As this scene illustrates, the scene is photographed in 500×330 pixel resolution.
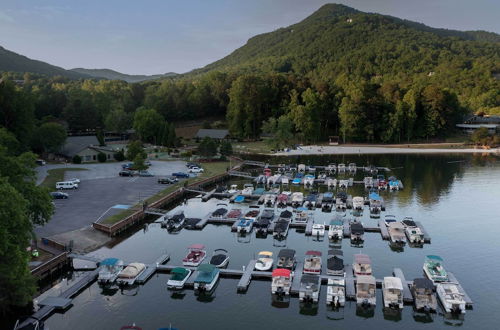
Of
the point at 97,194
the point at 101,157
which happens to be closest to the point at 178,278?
the point at 97,194

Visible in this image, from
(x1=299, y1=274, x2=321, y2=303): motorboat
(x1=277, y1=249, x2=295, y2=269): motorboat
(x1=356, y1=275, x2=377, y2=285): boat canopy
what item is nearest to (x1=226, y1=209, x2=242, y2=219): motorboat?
(x1=277, y1=249, x2=295, y2=269): motorboat

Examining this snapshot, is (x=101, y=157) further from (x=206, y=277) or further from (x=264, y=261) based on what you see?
(x=206, y=277)

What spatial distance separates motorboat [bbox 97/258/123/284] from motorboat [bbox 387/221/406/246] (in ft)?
75.2

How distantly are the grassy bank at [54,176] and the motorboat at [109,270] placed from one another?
27.3m

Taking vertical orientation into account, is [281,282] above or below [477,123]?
below

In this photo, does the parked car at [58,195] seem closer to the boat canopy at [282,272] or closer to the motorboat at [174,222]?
the motorboat at [174,222]

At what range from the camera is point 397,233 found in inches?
1469

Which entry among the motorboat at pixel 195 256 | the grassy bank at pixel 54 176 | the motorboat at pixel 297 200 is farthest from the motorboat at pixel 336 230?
the grassy bank at pixel 54 176

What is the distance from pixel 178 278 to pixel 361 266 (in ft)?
41.6

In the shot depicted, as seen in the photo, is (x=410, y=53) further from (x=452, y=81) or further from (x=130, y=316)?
(x=130, y=316)

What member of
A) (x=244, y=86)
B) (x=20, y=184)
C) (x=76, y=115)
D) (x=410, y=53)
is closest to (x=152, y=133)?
(x=76, y=115)

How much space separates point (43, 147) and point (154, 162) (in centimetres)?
2098

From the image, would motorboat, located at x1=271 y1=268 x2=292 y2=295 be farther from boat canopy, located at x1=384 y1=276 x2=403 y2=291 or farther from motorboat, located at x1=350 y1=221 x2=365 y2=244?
motorboat, located at x1=350 y1=221 x2=365 y2=244

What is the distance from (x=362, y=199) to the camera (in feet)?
161
